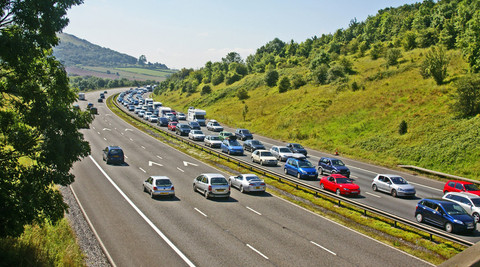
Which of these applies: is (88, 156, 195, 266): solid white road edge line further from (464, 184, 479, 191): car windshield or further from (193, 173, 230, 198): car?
(464, 184, 479, 191): car windshield

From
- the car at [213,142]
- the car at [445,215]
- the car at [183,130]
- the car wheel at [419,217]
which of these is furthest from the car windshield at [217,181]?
the car at [183,130]

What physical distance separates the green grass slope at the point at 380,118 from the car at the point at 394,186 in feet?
32.9

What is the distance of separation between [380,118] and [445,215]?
31.6 metres

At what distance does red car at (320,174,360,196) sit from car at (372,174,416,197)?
3.13 meters

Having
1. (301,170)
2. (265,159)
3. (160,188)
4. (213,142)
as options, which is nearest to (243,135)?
(213,142)

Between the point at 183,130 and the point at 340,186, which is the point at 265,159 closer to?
the point at 340,186

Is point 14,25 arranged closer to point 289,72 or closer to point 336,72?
point 336,72

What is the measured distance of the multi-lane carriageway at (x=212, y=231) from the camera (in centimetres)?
1550

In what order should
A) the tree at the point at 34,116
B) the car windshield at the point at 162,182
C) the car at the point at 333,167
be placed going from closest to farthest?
the tree at the point at 34,116 → the car windshield at the point at 162,182 → the car at the point at 333,167

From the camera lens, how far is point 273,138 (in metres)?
56.9

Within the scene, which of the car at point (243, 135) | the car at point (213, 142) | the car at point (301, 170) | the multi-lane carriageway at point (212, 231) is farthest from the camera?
the car at point (243, 135)

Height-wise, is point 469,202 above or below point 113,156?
above

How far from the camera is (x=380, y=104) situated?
174 feet

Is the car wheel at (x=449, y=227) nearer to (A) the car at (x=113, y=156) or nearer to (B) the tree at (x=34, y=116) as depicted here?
(B) the tree at (x=34, y=116)
